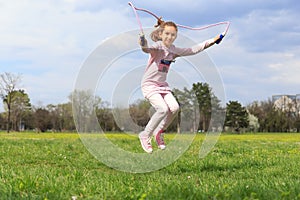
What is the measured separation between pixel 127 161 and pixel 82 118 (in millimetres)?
1729

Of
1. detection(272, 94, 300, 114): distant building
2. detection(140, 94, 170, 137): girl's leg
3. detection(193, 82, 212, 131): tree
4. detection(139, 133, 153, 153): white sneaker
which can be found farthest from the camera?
detection(272, 94, 300, 114): distant building

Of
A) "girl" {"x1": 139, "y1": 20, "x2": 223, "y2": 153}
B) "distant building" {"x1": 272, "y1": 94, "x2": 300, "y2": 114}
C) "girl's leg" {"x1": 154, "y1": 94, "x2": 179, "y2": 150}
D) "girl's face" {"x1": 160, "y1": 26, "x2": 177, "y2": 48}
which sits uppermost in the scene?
"distant building" {"x1": 272, "y1": 94, "x2": 300, "y2": 114}

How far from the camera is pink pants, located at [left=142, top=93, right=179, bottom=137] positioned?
24.8ft

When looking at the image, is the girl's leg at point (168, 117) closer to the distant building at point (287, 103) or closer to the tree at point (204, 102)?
the tree at point (204, 102)

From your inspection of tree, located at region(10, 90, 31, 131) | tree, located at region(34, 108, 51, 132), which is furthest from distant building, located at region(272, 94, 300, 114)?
tree, located at region(10, 90, 31, 131)

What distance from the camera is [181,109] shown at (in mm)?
8883

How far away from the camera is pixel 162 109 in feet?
24.8

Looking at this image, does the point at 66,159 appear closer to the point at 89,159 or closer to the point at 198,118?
the point at 89,159

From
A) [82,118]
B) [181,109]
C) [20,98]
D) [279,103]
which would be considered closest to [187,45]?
[181,109]

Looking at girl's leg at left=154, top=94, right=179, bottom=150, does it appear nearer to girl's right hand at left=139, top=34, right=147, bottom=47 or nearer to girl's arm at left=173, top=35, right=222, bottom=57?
girl's arm at left=173, top=35, right=222, bottom=57

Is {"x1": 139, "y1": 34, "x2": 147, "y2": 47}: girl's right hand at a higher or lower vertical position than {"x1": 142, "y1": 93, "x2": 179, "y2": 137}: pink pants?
higher

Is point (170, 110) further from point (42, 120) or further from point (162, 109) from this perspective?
point (42, 120)

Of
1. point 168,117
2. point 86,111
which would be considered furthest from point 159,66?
point 86,111

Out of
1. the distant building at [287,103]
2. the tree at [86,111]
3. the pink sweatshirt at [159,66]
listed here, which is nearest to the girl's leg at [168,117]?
the pink sweatshirt at [159,66]
